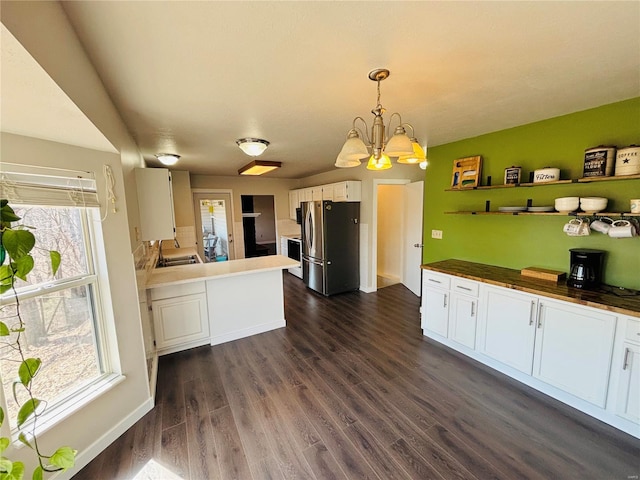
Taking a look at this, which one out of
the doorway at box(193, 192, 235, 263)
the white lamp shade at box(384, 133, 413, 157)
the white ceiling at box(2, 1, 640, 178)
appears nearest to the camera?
the white ceiling at box(2, 1, 640, 178)

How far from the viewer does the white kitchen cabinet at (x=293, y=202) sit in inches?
246

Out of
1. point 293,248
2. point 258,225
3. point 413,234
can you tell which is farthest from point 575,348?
point 258,225

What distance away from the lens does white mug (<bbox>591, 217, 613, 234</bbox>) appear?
6.75ft

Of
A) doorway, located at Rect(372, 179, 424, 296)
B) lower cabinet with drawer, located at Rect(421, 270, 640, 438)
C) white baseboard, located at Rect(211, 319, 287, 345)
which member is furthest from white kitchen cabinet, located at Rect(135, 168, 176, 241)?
doorway, located at Rect(372, 179, 424, 296)

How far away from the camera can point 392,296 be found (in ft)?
14.9

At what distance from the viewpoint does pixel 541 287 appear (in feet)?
7.20

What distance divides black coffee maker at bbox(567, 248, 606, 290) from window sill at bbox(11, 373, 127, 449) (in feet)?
11.8

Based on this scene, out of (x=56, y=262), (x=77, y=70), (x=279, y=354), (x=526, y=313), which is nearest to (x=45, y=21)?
(x=77, y=70)

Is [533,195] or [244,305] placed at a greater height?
[533,195]

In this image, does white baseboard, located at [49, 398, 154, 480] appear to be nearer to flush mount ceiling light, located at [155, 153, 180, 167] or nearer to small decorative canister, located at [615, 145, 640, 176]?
flush mount ceiling light, located at [155, 153, 180, 167]

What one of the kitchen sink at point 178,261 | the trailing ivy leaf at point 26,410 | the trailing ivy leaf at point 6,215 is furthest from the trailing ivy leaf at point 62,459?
the kitchen sink at point 178,261

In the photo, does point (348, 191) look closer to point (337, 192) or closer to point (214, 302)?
point (337, 192)

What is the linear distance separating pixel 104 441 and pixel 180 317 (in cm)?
126

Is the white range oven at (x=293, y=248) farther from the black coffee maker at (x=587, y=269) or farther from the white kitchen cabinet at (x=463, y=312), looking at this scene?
the black coffee maker at (x=587, y=269)
